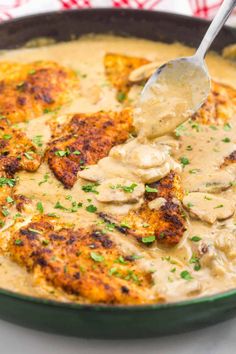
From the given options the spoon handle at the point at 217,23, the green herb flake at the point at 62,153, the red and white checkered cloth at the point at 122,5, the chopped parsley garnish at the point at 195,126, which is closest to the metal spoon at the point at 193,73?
the spoon handle at the point at 217,23

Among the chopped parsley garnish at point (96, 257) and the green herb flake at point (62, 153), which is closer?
the chopped parsley garnish at point (96, 257)

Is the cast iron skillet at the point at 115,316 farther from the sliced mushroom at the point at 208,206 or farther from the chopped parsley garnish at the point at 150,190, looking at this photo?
the chopped parsley garnish at the point at 150,190

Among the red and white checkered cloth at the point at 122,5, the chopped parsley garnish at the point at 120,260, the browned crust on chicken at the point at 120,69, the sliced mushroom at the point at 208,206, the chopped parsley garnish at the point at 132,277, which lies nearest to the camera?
the chopped parsley garnish at the point at 132,277

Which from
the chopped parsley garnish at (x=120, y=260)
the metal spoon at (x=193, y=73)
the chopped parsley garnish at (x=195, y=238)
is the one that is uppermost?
the metal spoon at (x=193, y=73)

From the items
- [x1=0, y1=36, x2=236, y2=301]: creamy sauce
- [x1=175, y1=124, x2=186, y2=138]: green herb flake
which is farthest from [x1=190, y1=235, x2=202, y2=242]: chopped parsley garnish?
[x1=175, y1=124, x2=186, y2=138]: green herb flake

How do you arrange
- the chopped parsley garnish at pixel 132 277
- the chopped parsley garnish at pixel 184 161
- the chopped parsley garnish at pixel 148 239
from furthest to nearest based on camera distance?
the chopped parsley garnish at pixel 184 161 < the chopped parsley garnish at pixel 148 239 < the chopped parsley garnish at pixel 132 277

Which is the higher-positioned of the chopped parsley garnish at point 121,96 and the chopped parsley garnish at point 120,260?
the chopped parsley garnish at point 120,260

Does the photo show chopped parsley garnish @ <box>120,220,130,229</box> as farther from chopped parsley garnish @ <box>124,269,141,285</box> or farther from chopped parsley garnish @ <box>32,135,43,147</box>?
chopped parsley garnish @ <box>32,135,43,147</box>
